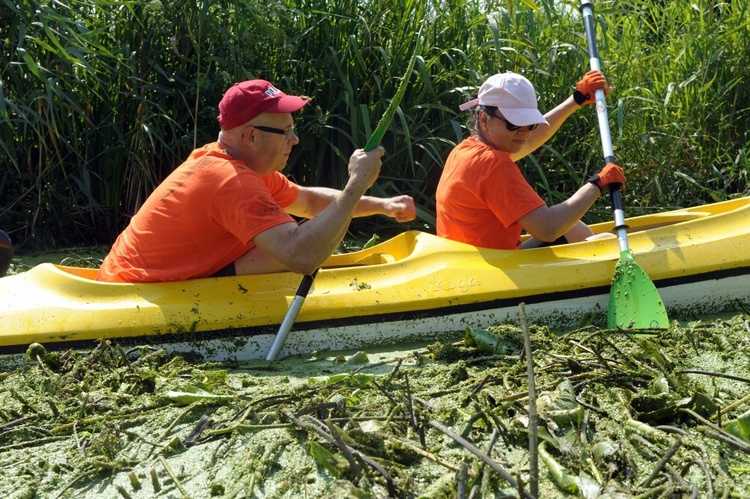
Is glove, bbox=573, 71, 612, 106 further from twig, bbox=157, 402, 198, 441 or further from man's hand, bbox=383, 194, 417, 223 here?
twig, bbox=157, 402, 198, 441

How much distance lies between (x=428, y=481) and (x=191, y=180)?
169 centimetres

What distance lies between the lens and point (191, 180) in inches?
140

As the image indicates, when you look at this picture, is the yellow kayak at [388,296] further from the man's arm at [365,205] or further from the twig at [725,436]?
the twig at [725,436]

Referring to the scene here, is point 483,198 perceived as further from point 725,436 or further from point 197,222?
point 725,436

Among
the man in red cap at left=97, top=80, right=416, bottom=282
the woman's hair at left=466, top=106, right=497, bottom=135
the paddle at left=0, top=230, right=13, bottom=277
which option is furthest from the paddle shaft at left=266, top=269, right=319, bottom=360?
the paddle at left=0, top=230, right=13, bottom=277

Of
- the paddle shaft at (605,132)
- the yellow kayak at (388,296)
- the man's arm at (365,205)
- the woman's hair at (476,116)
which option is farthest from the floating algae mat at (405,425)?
the woman's hair at (476,116)

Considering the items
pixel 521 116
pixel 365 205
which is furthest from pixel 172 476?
pixel 521 116

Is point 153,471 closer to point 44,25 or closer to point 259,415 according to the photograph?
point 259,415

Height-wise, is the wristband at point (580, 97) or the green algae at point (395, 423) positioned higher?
the wristband at point (580, 97)

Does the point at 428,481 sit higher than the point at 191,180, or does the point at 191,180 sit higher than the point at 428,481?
the point at 191,180

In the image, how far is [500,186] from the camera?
3809 millimetres

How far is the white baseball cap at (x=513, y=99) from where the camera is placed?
3.92 meters

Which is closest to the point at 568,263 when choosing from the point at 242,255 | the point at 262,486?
the point at 242,255

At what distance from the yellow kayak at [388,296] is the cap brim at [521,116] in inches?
20.7
